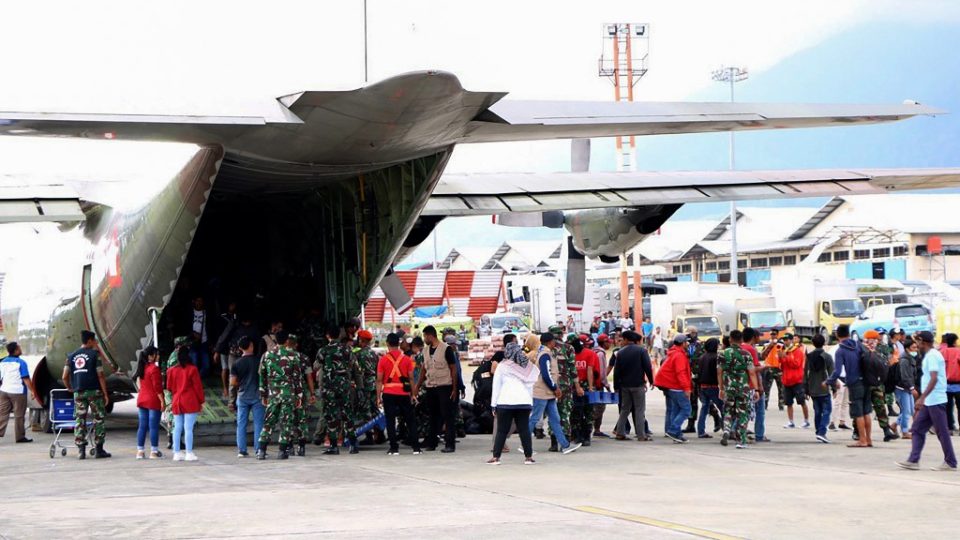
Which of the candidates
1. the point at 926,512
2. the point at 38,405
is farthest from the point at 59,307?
the point at 926,512

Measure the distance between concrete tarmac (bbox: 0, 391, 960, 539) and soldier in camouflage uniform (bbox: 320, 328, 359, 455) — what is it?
0.28 meters

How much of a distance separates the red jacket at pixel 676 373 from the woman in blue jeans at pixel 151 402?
6.20 meters

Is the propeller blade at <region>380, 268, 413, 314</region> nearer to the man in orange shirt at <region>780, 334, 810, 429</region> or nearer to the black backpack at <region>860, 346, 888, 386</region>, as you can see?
the man in orange shirt at <region>780, 334, 810, 429</region>

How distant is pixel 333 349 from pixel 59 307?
5.57 m

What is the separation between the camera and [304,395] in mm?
12844

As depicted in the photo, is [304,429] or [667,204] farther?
[667,204]

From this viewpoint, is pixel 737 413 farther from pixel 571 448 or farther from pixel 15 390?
pixel 15 390

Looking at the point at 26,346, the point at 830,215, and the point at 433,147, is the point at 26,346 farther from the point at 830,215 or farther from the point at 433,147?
the point at 830,215

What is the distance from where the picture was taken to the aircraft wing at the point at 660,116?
10.8m

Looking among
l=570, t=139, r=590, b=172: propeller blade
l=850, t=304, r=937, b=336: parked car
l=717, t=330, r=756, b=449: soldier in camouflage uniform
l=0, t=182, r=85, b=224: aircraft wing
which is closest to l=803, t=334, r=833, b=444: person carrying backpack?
l=717, t=330, r=756, b=449: soldier in camouflage uniform

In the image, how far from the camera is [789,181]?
1608 cm

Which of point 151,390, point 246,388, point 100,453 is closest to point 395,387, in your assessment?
point 246,388

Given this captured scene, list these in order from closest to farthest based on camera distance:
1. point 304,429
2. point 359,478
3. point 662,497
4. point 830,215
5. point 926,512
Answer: point 926,512, point 662,497, point 359,478, point 304,429, point 830,215

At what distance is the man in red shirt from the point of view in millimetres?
13094
